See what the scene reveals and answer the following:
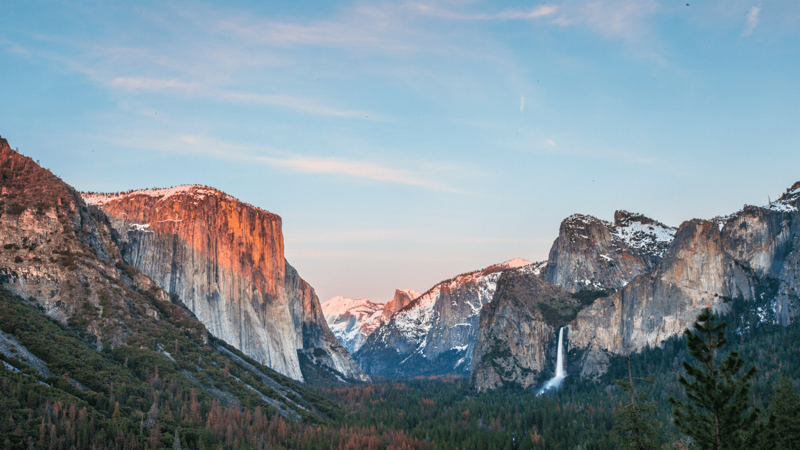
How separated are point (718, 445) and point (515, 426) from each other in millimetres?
137614

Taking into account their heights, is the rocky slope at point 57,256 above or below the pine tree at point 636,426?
above

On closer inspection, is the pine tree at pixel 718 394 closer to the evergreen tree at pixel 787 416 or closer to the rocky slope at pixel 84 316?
the evergreen tree at pixel 787 416

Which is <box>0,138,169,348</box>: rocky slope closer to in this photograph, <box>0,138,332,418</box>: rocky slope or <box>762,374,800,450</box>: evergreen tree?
<box>0,138,332,418</box>: rocky slope

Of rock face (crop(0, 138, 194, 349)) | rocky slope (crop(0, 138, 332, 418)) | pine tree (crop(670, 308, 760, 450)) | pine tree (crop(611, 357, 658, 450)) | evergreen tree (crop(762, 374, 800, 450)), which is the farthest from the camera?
rock face (crop(0, 138, 194, 349))

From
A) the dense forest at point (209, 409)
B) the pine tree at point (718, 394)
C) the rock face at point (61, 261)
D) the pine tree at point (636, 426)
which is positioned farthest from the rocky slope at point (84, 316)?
the pine tree at point (718, 394)

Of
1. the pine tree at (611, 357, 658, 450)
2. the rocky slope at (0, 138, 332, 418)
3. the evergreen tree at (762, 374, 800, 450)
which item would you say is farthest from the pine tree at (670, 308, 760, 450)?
the rocky slope at (0, 138, 332, 418)

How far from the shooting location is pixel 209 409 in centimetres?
14150

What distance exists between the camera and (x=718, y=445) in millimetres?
48344

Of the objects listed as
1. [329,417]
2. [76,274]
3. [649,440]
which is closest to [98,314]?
[76,274]

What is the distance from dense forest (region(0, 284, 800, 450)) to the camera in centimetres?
10150

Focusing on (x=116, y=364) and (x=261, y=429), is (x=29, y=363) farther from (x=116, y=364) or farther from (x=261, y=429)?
(x=261, y=429)

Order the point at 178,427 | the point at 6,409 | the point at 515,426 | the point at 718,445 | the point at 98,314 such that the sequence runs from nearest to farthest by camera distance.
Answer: the point at 718,445, the point at 6,409, the point at 178,427, the point at 98,314, the point at 515,426

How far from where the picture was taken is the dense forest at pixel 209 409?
10150cm

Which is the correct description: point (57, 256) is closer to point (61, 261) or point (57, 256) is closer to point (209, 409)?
point (61, 261)
